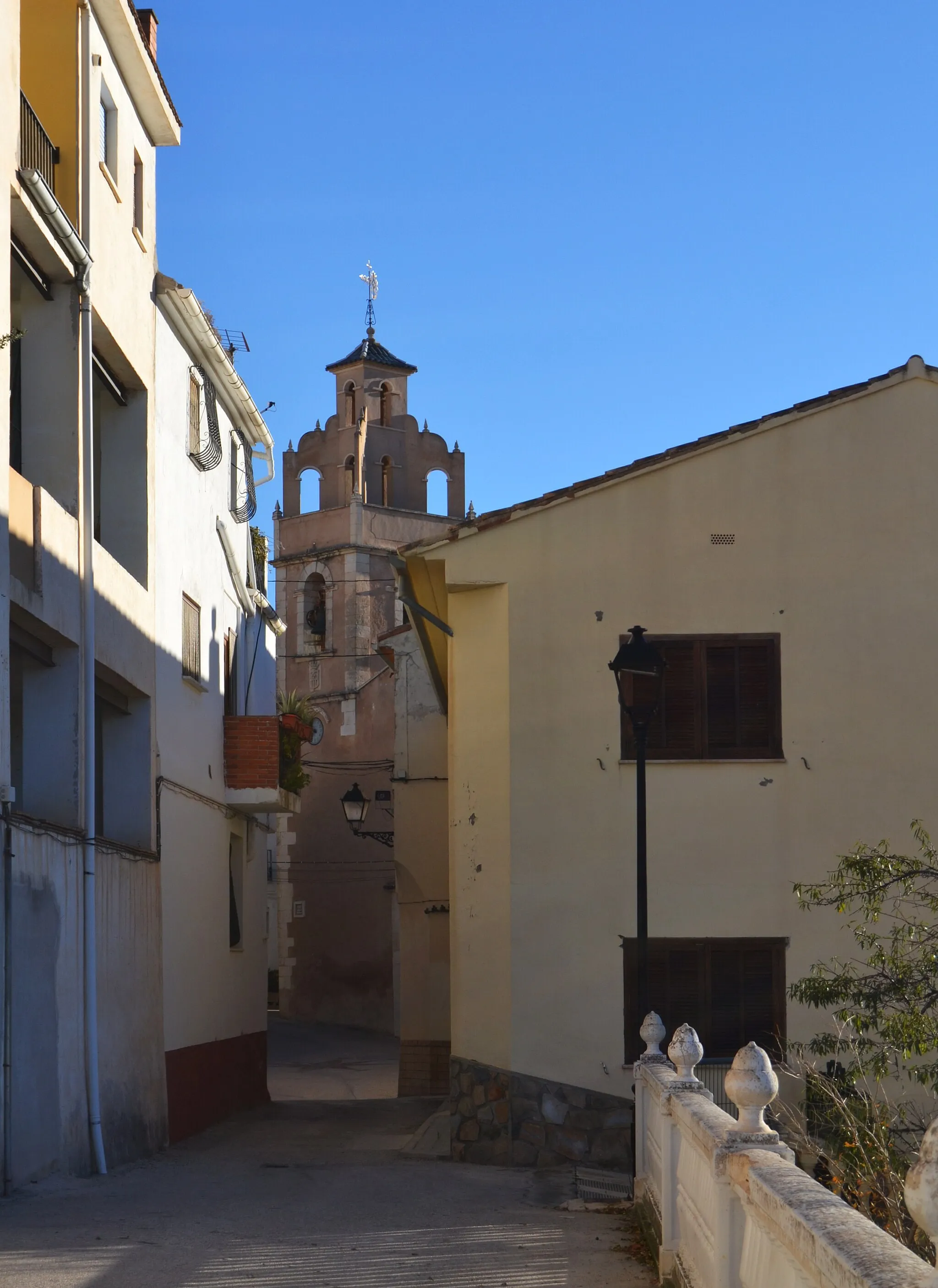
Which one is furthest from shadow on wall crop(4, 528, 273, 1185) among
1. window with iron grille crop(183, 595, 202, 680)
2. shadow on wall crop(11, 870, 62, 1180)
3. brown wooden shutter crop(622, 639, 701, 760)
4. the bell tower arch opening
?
the bell tower arch opening

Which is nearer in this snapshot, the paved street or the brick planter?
the paved street

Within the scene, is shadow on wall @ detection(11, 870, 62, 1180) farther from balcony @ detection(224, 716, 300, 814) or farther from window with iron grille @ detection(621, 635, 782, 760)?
balcony @ detection(224, 716, 300, 814)

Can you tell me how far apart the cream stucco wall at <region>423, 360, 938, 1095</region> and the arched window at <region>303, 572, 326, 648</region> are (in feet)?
127

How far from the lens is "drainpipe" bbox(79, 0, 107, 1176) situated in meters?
14.1

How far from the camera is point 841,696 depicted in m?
15.8

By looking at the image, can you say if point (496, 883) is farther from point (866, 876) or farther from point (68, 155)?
point (68, 155)

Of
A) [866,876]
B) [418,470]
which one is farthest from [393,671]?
[418,470]

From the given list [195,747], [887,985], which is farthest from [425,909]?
[887,985]

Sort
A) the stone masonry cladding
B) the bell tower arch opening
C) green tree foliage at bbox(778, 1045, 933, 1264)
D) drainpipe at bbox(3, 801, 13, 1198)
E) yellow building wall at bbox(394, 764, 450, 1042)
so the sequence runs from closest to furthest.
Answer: green tree foliage at bbox(778, 1045, 933, 1264)
drainpipe at bbox(3, 801, 13, 1198)
the stone masonry cladding
yellow building wall at bbox(394, 764, 450, 1042)
the bell tower arch opening

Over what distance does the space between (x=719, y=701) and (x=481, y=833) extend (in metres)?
2.67

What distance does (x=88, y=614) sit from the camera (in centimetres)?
1486

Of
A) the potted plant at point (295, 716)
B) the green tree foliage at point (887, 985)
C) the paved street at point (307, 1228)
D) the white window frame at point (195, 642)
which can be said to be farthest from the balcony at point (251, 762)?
the green tree foliage at point (887, 985)

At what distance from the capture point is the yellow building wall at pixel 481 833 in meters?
15.6

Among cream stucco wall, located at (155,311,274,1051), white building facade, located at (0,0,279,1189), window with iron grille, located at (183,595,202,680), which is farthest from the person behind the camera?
window with iron grille, located at (183,595,202,680)
